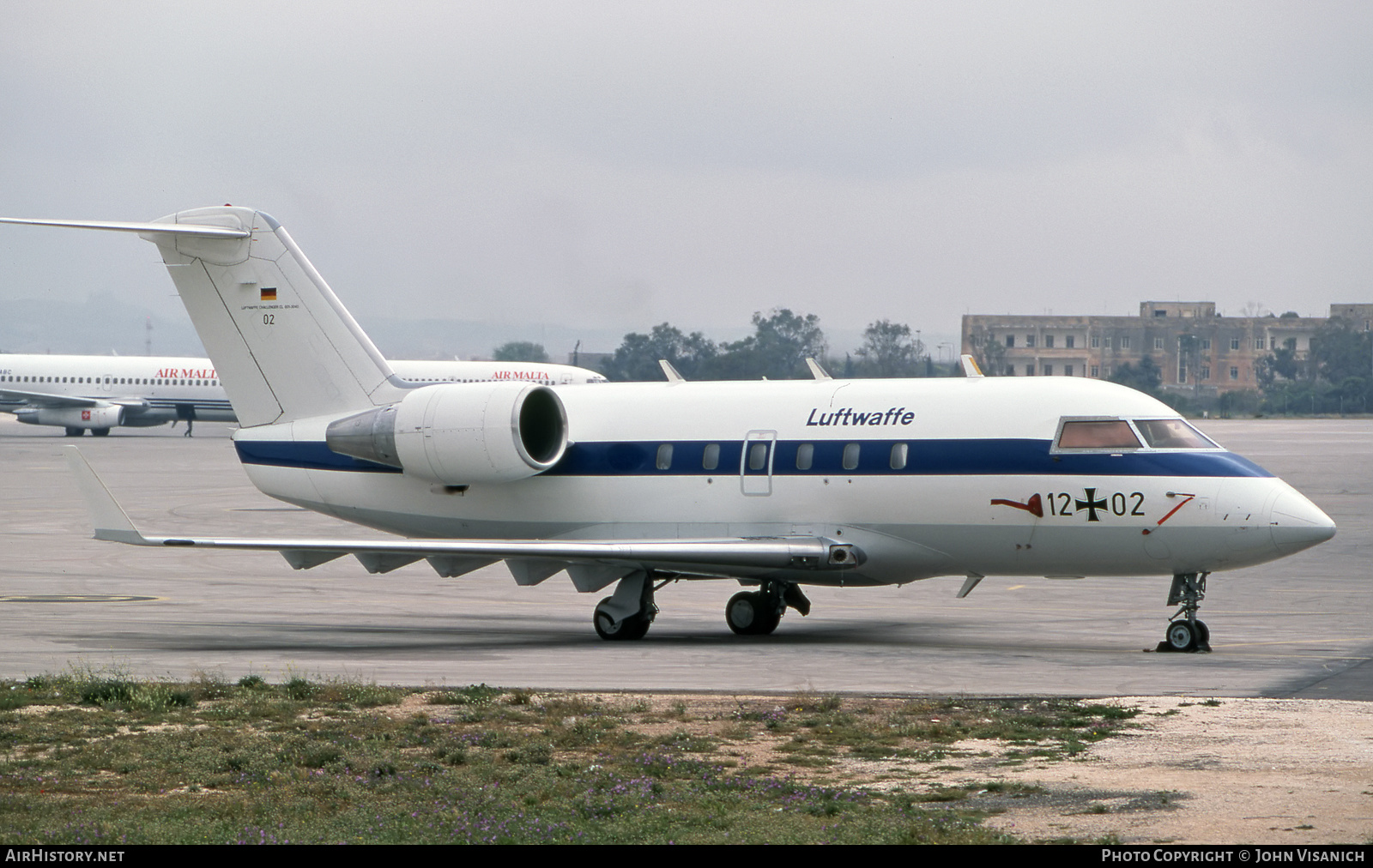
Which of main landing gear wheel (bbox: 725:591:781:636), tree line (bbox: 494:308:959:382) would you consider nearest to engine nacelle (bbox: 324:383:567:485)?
main landing gear wheel (bbox: 725:591:781:636)

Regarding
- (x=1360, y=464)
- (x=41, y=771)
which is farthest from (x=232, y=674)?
(x=1360, y=464)

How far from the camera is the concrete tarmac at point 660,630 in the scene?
16359 mm

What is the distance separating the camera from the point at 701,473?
2066 centimetres

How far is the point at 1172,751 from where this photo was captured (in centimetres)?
1180

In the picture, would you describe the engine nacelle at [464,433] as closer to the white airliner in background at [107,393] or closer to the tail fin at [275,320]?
the tail fin at [275,320]

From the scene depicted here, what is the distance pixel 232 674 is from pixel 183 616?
20.9ft

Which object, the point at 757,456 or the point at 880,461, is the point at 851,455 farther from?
the point at 757,456

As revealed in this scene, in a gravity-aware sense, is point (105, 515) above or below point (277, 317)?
below

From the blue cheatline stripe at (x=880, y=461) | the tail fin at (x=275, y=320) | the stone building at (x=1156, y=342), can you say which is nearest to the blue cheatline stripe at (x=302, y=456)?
the blue cheatline stripe at (x=880, y=461)

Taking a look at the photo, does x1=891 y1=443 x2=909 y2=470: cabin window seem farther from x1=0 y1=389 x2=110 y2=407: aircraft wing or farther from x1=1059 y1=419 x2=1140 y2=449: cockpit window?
x1=0 y1=389 x2=110 y2=407: aircraft wing

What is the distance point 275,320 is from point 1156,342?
157550 millimetres

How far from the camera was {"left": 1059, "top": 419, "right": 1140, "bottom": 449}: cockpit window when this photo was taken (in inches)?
736

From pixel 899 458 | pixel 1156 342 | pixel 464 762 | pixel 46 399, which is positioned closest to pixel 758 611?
pixel 899 458

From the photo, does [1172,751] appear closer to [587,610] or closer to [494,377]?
[587,610]
